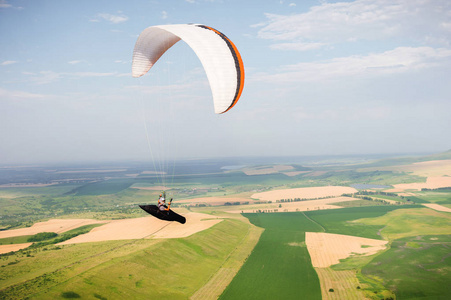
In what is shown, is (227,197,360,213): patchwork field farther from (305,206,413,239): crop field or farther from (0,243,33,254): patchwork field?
(0,243,33,254): patchwork field

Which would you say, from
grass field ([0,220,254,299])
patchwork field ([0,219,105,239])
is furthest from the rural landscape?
patchwork field ([0,219,105,239])

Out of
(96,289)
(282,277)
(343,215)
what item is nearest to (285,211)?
(343,215)

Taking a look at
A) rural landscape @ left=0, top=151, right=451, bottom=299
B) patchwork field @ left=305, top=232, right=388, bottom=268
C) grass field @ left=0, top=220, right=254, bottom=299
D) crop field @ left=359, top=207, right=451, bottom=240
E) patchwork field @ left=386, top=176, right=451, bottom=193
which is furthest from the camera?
patchwork field @ left=386, top=176, right=451, bottom=193

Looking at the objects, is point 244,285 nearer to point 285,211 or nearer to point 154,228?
point 154,228

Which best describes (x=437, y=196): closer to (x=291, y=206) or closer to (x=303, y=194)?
(x=303, y=194)

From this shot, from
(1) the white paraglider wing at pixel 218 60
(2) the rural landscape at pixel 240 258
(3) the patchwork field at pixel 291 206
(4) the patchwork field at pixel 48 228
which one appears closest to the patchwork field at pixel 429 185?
(3) the patchwork field at pixel 291 206

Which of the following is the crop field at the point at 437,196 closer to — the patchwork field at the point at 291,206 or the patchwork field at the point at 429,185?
the patchwork field at the point at 429,185
